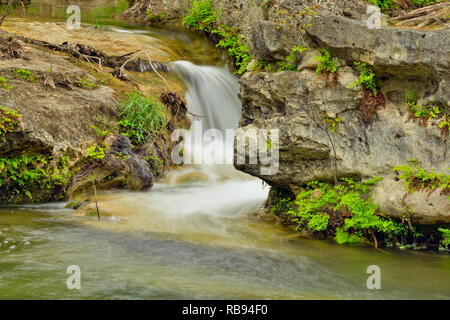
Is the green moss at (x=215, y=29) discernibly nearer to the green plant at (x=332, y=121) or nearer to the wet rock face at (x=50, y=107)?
the wet rock face at (x=50, y=107)

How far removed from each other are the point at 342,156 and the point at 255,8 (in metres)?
9.24

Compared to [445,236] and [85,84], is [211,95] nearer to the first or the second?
[85,84]

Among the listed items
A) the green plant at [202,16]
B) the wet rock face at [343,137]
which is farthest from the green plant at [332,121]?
the green plant at [202,16]

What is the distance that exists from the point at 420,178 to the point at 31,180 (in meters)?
6.59

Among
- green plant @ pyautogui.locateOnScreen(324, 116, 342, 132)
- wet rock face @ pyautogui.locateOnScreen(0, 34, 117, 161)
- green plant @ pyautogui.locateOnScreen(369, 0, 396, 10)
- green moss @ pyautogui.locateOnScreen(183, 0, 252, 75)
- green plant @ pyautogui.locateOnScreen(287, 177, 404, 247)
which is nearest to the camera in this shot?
green plant @ pyautogui.locateOnScreen(287, 177, 404, 247)

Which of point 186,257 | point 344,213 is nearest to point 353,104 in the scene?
point 344,213

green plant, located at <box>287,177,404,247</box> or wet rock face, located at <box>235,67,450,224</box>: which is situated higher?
wet rock face, located at <box>235,67,450,224</box>

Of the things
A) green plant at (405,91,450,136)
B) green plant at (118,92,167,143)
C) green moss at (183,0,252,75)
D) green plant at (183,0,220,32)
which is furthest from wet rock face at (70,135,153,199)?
green plant at (183,0,220,32)

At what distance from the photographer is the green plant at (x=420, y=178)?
590cm

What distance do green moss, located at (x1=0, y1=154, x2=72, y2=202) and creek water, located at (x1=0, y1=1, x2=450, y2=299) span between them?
32cm

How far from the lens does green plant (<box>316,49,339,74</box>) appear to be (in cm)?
690

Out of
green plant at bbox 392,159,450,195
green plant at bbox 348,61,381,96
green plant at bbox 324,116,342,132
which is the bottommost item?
green plant at bbox 392,159,450,195

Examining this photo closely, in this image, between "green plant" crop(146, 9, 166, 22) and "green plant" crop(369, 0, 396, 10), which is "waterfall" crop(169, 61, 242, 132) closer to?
"green plant" crop(369, 0, 396, 10)

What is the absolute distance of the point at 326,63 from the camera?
6945 millimetres
